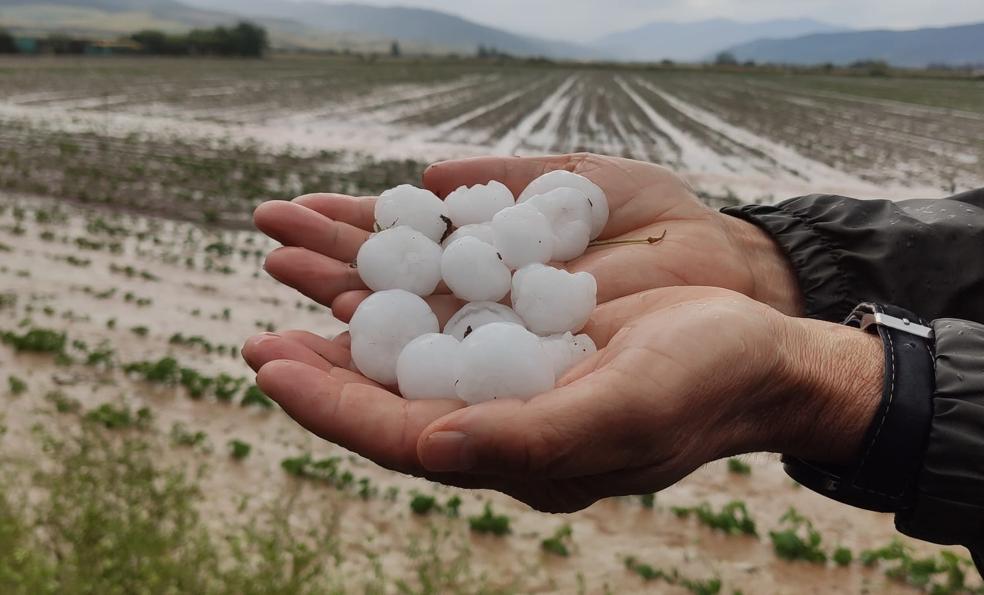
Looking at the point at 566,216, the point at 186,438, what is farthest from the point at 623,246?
the point at 186,438

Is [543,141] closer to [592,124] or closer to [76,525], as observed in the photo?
[592,124]

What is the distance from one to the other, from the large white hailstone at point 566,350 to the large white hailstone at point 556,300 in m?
0.10

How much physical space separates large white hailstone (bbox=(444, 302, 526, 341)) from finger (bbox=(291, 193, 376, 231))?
2.34 ft

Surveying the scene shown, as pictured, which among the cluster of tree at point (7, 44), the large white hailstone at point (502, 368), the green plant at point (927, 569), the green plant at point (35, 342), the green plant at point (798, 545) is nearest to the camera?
the large white hailstone at point (502, 368)

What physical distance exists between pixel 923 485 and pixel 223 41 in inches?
2683

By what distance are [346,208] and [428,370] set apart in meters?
1.08

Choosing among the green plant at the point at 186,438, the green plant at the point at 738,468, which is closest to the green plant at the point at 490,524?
the green plant at the point at 738,468

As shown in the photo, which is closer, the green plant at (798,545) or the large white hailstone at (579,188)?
the large white hailstone at (579,188)

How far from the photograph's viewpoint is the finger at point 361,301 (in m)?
2.35

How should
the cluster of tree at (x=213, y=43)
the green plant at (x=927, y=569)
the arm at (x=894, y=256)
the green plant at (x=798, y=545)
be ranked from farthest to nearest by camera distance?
the cluster of tree at (x=213, y=43)
the green plant at (x=798, y=545)
the green plant at (x=927, y=569)
the arm at (x=894, y=256)

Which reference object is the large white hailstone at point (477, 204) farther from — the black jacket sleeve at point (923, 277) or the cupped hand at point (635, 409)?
the black jacket sleeve at point (923, 277)

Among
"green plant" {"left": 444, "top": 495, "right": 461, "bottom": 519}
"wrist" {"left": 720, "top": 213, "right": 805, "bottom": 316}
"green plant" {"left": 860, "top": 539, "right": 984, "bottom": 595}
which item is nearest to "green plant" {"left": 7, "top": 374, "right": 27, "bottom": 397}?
"green plant" {"left": 444, "top": 495, "right": 461, "bottom": 519}

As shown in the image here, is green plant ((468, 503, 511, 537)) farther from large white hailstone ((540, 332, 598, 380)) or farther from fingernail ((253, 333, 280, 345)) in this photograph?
fingernail ((253, 333, 280, 345))

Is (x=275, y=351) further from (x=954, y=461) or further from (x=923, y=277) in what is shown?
(x=923, y=277)
